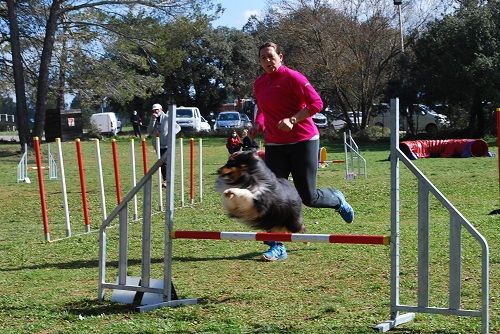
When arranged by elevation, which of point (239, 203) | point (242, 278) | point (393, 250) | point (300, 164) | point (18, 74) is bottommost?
point (242, 278)

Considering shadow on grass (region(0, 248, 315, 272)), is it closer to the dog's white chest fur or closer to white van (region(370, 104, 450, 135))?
the dog's white chest fur

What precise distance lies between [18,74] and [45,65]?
1142mm

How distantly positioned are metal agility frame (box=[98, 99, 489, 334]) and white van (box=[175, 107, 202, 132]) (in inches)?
1440

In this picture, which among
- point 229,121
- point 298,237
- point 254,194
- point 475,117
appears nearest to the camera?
point 298,237

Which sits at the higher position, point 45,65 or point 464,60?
point 45,65

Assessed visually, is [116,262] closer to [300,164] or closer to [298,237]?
[300,164]

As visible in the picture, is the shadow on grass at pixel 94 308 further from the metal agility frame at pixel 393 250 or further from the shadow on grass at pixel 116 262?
the shadow on grass at pixel 116 262

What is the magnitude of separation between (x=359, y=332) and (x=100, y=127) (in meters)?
40.9

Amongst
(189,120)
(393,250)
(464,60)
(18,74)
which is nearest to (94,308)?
(393,250)

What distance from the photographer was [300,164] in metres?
6.09

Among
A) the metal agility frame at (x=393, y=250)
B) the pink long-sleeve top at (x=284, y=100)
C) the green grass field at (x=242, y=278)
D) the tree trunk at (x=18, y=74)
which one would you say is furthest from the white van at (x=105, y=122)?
the metal agility frame at (x=393, y=250)

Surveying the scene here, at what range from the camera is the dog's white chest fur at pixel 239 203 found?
485cm

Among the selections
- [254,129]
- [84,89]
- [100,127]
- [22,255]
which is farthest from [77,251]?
[100,127]

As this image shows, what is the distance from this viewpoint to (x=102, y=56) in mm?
28672
